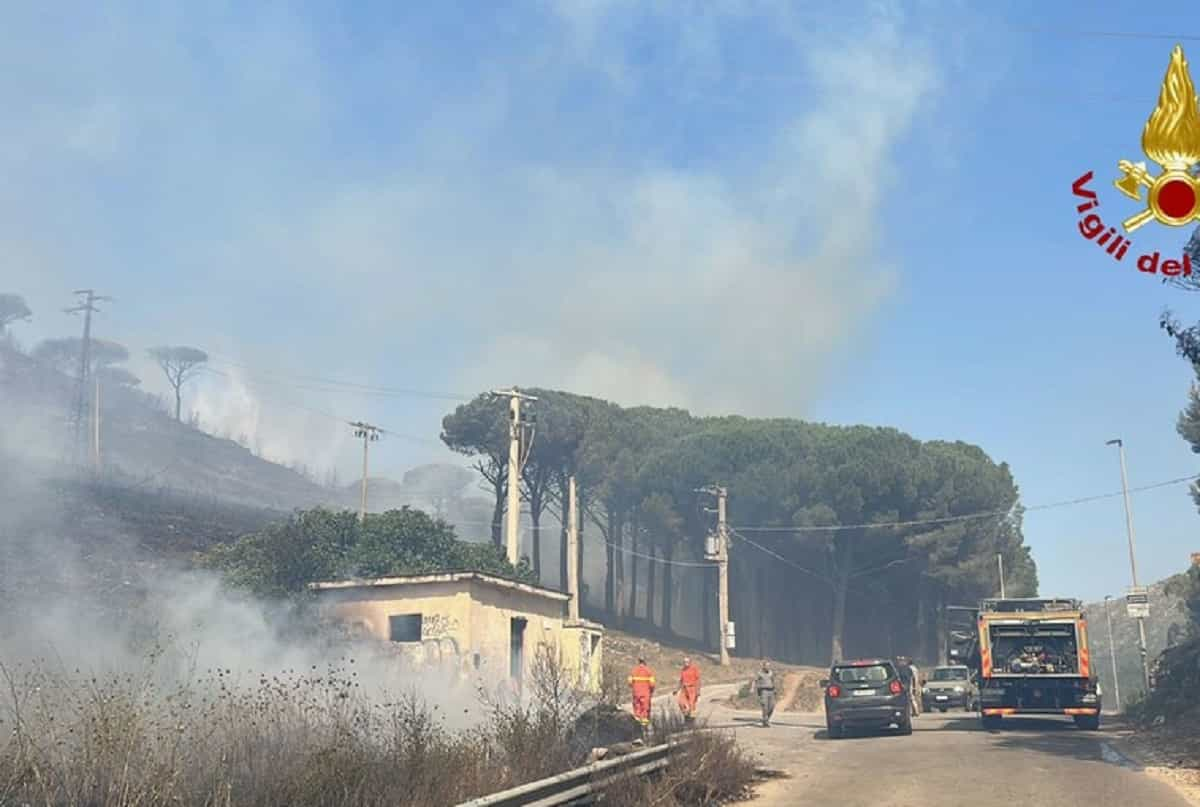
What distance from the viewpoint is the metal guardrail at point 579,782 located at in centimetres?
848

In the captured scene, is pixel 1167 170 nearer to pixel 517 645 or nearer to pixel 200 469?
pixel 517 645

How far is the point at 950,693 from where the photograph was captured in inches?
1439

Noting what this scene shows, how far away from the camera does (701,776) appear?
40.9 ft

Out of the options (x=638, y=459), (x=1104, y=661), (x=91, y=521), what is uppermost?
(x=638, y=459)

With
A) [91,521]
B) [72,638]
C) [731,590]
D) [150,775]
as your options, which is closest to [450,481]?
[731,590]

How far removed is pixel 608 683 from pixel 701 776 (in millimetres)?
1828

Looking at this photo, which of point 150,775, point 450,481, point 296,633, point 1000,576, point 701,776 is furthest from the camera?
point 450,481

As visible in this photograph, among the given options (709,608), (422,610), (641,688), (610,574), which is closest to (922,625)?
(709,608)

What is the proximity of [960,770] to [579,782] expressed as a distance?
24.5 ft

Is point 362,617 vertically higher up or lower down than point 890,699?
higher up

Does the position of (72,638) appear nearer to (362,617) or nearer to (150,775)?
(362,617)

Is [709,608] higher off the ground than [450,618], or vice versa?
[709,608]

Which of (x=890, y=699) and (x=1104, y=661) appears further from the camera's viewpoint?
(x=1104, y=661)

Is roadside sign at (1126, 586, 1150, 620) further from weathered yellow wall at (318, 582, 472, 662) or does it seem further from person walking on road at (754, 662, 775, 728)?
weathered yellow wall at (318, 582, 472, 662)
